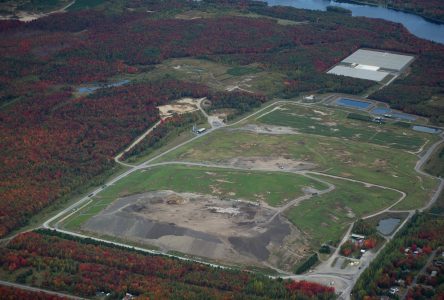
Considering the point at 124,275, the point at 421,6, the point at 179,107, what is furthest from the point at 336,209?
the point at 421,6

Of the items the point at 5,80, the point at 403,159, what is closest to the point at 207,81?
the point at 5,80

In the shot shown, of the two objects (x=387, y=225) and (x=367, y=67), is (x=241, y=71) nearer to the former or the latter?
(x=367, y=67)

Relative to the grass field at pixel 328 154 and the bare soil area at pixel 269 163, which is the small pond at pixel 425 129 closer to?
the grass field at pixel 328 154

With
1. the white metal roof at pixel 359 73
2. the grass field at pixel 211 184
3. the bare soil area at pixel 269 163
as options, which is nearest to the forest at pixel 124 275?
the grass field at pixel 211 184

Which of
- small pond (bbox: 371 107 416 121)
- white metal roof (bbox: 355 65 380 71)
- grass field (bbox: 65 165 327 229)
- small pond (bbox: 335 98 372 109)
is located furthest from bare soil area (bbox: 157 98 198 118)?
white metal roof (bbox: 355 65 380 71)

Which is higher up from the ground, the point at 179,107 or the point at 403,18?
the point at 403,18

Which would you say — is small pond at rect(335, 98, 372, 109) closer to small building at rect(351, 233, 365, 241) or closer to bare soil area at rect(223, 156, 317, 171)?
bare soil area at rect(223, 156, 317, 171)
